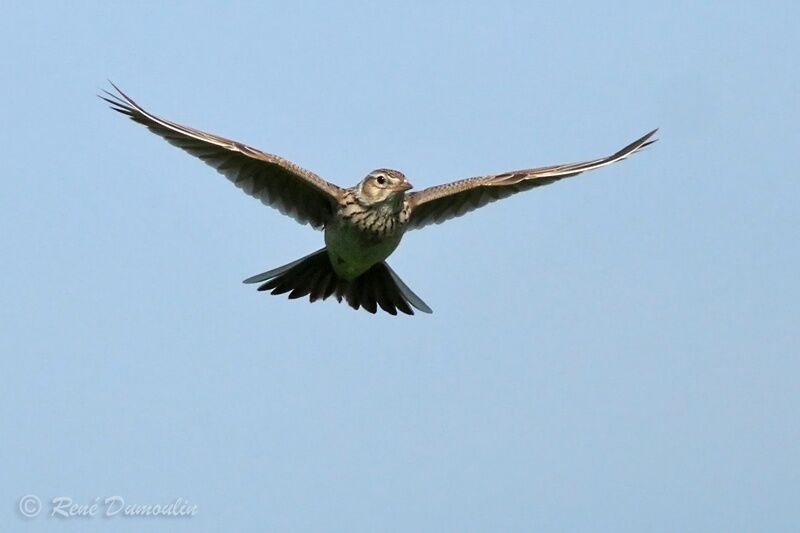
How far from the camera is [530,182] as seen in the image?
20.0 metres

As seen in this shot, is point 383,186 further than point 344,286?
No

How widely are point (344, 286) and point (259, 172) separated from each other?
1637 millimetres

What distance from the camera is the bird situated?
18.3 m

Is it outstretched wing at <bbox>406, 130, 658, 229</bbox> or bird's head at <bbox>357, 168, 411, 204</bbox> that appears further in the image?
outstretched wing at <bbox>406, 130, 658, 229</bbox>

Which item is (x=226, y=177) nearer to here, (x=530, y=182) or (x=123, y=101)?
(x=123, y=101)

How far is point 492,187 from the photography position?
65.2ft

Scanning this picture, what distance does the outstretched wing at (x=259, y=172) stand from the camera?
725 inches

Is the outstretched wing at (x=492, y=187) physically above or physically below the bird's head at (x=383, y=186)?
above

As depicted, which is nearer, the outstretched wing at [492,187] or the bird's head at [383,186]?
the bird's head at [383,186]

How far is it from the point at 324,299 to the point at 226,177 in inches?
69.2

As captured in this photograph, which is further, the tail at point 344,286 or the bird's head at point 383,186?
the tail at point 344,286

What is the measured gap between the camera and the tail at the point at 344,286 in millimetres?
19719

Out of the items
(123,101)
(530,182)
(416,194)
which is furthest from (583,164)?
(123,101)

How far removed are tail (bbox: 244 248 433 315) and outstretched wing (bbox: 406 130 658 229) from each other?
0.67m
